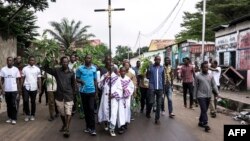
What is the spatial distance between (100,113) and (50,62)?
179 cm

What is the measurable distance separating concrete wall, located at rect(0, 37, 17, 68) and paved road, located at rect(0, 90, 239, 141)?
11191mm

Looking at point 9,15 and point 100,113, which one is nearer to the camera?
point 100,113

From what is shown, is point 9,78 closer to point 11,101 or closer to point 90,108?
point 11,101

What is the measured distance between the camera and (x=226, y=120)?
41.2 ft

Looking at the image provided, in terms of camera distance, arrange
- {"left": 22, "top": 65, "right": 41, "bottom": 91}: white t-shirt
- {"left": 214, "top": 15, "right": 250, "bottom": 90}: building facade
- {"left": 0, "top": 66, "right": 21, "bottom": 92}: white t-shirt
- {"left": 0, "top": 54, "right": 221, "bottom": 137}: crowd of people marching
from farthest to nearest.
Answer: {"left": 214, "top": 15, "right": 250, "bottom": 90}: building facade
{"left": 22, "top": 65, "right": 41, "bottom": 91}: white t-shirt
{"left": 0, "top": 66, "right": 21, "bottom": 92}: white t-shirt
{"left": 0, "top": 54, "right": 221, "bottom": 137}: crowd of people marching

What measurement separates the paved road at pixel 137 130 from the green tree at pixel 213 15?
2807 cm

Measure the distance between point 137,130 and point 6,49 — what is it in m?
15.9

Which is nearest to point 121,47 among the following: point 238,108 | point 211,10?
point 211,10

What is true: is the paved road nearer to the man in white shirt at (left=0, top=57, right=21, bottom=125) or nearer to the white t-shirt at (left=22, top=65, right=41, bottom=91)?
the man in white shirt at (left=0, top=57, right=21, bottom=125)

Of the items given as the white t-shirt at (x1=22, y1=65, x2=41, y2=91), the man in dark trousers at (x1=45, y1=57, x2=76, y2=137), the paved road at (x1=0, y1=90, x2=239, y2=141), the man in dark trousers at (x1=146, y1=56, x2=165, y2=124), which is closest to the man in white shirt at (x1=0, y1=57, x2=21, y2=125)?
the white t-shirt at (x1=22, y1=65, x2=41, y2=91)

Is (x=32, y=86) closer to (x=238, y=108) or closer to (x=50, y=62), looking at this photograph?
(x=50, y=62)

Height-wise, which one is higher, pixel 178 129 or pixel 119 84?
pixel 119 84

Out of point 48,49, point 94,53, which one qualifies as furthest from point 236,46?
point 48,49

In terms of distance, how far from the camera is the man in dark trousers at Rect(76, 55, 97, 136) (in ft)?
33.3
